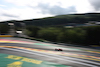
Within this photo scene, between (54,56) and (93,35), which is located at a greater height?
(54,56)

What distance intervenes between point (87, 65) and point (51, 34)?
51.5 m

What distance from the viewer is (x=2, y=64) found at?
39.0ft

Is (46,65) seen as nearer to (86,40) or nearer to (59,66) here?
(59,66)

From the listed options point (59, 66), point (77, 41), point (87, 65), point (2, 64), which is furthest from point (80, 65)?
point (77, 41)

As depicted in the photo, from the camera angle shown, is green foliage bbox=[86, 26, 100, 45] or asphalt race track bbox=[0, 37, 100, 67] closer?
asphalt race track bbox=[0, 37, 100, 67]

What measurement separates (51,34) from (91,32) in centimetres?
2895

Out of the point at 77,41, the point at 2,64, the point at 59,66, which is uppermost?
the point at 2,64

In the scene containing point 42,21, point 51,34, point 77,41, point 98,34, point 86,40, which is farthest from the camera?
point 42,21

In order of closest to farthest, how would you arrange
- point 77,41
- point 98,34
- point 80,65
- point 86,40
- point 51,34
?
point 80,65 < point 98,34 < point 86,40 < point 77,41 < point 51,34

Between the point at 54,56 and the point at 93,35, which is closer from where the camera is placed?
the point at 54,56

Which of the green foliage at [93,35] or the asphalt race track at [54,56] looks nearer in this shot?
the asphalt race track at [54,56]

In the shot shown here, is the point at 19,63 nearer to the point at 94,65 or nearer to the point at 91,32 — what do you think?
the point at 94,65

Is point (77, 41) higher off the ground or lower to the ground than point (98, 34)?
lower

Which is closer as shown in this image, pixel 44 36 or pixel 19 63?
pixel 19 63
